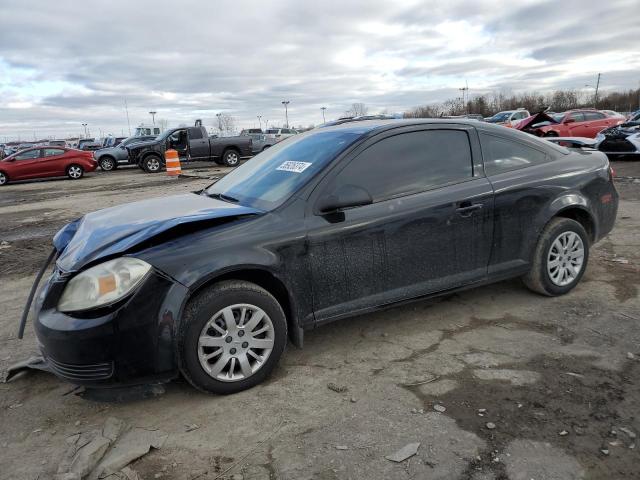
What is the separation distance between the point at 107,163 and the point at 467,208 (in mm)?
24767

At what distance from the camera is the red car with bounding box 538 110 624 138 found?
19.7 metres

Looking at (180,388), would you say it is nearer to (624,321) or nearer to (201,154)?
(624,321)

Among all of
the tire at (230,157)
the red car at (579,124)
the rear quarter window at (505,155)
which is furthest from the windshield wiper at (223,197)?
the tire at (230,157)

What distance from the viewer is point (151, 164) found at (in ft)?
73.1

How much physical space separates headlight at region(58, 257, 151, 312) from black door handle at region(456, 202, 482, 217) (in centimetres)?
224

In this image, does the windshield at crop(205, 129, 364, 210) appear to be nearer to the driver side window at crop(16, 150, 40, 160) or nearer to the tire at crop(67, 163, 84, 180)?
the tire at crop(67, 163, 84, 180)

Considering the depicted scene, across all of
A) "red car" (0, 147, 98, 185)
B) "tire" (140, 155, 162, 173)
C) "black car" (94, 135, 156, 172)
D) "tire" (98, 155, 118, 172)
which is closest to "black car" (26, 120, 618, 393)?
"tire" (140, 155, 162, 173)

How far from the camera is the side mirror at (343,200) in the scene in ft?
10.8

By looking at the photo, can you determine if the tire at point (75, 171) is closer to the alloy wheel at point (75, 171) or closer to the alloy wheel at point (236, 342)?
the alloy wheel at point (75, 171)

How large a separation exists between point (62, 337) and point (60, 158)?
2156 cm

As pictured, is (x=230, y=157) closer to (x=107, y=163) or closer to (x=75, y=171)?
(x=75, y=171)

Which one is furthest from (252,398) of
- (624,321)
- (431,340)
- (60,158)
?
(60,158)

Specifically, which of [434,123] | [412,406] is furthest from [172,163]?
[412,406]

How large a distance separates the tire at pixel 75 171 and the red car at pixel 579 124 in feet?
62.1
